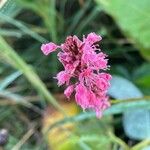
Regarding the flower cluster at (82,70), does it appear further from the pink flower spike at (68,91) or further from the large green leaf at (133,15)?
the large green leaf at (133,15)

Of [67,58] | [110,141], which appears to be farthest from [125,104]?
[67,58]

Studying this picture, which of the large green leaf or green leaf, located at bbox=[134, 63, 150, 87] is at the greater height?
the large green leaf

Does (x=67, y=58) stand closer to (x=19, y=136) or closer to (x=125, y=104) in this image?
(x=125, y=104)

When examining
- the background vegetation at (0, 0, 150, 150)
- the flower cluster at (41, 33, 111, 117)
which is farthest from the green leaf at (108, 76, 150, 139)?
the flower cluster at (41, 33, 111, 117)

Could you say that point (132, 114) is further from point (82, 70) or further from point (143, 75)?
point (82, 70)

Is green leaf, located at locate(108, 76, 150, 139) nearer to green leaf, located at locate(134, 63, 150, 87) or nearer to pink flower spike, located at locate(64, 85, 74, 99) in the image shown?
green leaf, located at locate(134, 63, 150, 87)

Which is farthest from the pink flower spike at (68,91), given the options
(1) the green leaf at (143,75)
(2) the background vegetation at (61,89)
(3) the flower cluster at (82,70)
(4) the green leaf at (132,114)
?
(1) the green leaf at (143,75)
